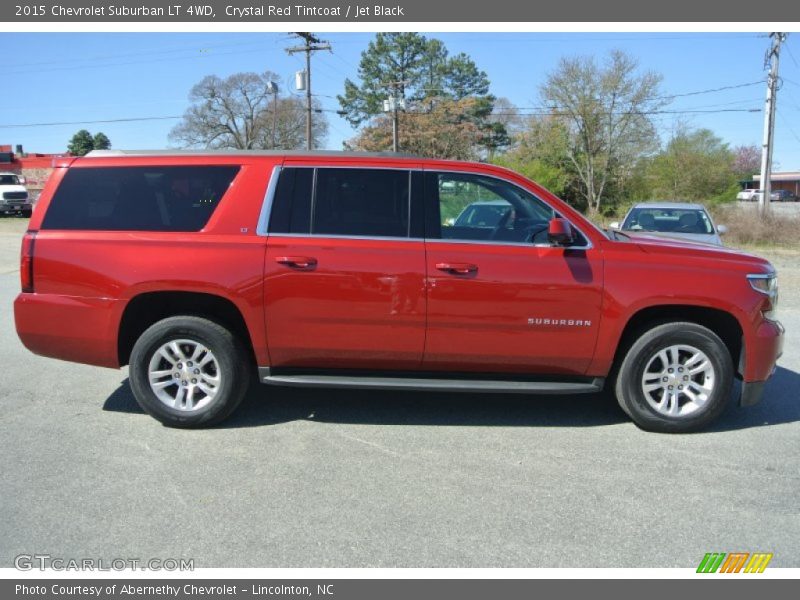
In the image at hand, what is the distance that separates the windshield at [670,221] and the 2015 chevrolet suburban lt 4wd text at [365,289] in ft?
22.3

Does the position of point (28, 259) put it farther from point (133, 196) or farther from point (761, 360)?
point (761, 360)

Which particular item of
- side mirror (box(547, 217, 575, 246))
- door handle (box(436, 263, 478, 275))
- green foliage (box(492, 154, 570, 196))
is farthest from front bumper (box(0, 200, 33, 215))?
side mirror (box(547, 217, 575, 246))

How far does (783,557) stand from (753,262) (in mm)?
2307

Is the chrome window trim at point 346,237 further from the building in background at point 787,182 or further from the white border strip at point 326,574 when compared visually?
the building in background at point 787,182

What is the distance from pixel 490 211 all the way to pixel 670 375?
181cm

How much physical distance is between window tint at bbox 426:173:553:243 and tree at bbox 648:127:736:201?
104 feet

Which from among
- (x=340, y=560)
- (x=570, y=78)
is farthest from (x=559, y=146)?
(x=340, y=560)

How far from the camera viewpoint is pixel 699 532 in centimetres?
343

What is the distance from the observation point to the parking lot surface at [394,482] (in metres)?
3.27

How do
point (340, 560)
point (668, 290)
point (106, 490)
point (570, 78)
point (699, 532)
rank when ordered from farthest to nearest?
point (570, 78) → point (668, 290) → point (106, 490) → point (699, 532) → point (340, 560)

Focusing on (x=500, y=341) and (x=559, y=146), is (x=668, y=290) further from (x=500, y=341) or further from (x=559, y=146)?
(x=559, y=146)

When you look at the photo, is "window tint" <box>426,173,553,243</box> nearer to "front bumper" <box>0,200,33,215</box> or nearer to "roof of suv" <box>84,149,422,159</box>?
"roof of suv" <box>84,149,422,159</box>

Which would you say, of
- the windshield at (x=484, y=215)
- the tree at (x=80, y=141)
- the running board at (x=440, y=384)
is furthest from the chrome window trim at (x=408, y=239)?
the tree at (x=80, y=141)

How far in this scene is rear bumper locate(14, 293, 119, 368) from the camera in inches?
187
